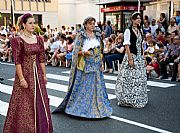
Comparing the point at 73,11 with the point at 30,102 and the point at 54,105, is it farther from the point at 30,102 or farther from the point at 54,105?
the point at 30,102

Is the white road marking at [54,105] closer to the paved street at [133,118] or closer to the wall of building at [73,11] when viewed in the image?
the paved street at [133,118]

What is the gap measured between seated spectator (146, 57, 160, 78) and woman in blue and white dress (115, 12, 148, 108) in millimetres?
3533

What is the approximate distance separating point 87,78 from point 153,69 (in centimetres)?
467

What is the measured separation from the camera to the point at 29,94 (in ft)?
13.4

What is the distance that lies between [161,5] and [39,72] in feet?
45.1

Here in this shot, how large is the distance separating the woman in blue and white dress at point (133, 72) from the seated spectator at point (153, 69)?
3.53 meters

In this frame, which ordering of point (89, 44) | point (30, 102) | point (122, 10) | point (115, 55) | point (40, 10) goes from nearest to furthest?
point (30, 102)
point (89, 44)
point (115, 55)
point (122, 10)
point (40, 10)

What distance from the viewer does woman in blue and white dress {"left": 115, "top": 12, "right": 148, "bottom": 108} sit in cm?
586

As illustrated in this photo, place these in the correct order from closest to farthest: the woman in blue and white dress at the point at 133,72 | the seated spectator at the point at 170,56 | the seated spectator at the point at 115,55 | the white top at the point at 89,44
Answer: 1. the white top at the point at 89,44
2. the woman in blue and white dress at the point at 133,72
3. the seated spectator at the point at 170,56
4. the seated spectator at the point at 115,55

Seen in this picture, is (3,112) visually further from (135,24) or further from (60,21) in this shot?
(60,21)

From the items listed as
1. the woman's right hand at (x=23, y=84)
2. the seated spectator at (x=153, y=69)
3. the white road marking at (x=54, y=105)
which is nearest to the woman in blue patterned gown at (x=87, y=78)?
the white road marking at (x=54, y=105)

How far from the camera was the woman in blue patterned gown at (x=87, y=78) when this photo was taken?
5340 mm

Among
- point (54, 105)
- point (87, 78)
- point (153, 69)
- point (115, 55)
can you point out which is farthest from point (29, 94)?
point (115, 55)

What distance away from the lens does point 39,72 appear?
418 centimetres
